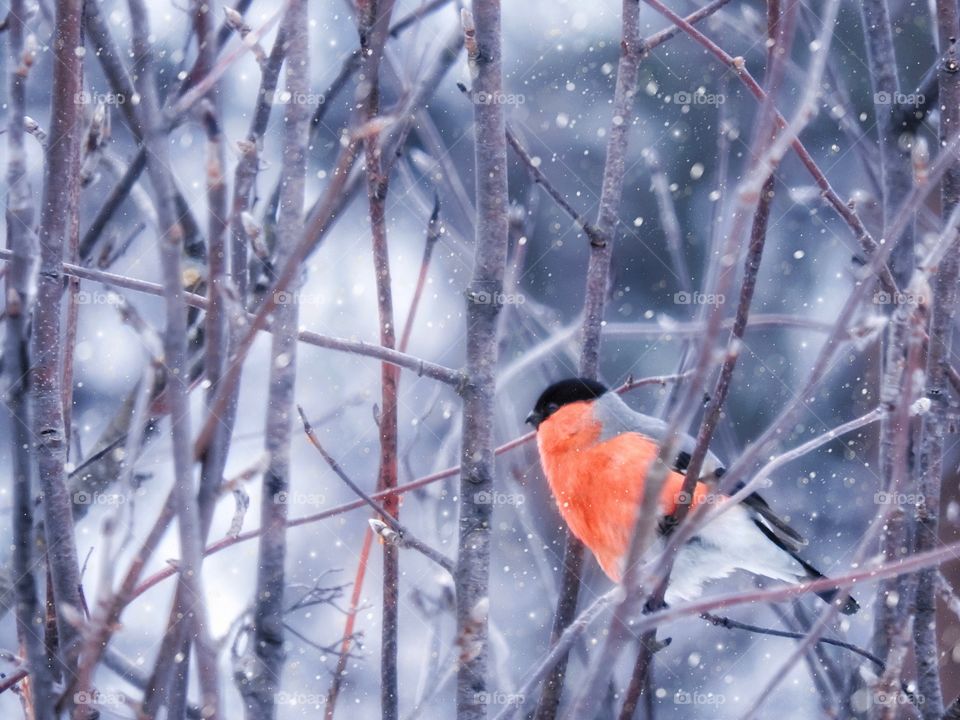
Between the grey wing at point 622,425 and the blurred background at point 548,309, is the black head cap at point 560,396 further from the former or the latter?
the blurred background at point 548,309

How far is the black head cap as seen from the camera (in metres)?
2.12

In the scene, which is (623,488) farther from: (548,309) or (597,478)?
(548,309)

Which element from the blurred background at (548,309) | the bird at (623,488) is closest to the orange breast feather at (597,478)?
the bird at (623,488)

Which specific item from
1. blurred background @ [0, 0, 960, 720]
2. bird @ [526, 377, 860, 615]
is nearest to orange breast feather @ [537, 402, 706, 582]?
bird @ [526, 377, 860, 615]

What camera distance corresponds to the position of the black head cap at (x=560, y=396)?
2115mm

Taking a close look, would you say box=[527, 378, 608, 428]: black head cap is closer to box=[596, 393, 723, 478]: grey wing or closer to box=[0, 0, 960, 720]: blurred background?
box=[596, 393, 723, 478]: grey wing

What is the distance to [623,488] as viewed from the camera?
6.88 ft

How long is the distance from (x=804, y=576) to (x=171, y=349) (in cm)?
204

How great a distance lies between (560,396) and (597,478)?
0.25 m

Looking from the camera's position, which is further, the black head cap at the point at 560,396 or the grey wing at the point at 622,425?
the grey wing at the point at 622,425

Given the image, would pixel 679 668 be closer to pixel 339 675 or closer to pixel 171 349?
pixel 339 675

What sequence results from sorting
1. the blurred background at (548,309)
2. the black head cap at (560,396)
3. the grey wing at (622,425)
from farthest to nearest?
1. the blurred background at (548,309)
2. the grey wing at (622,425)
3. the black head cap at (560,396)

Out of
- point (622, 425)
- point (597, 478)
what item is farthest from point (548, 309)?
point (597, 478)

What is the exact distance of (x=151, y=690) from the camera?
0.88 m
